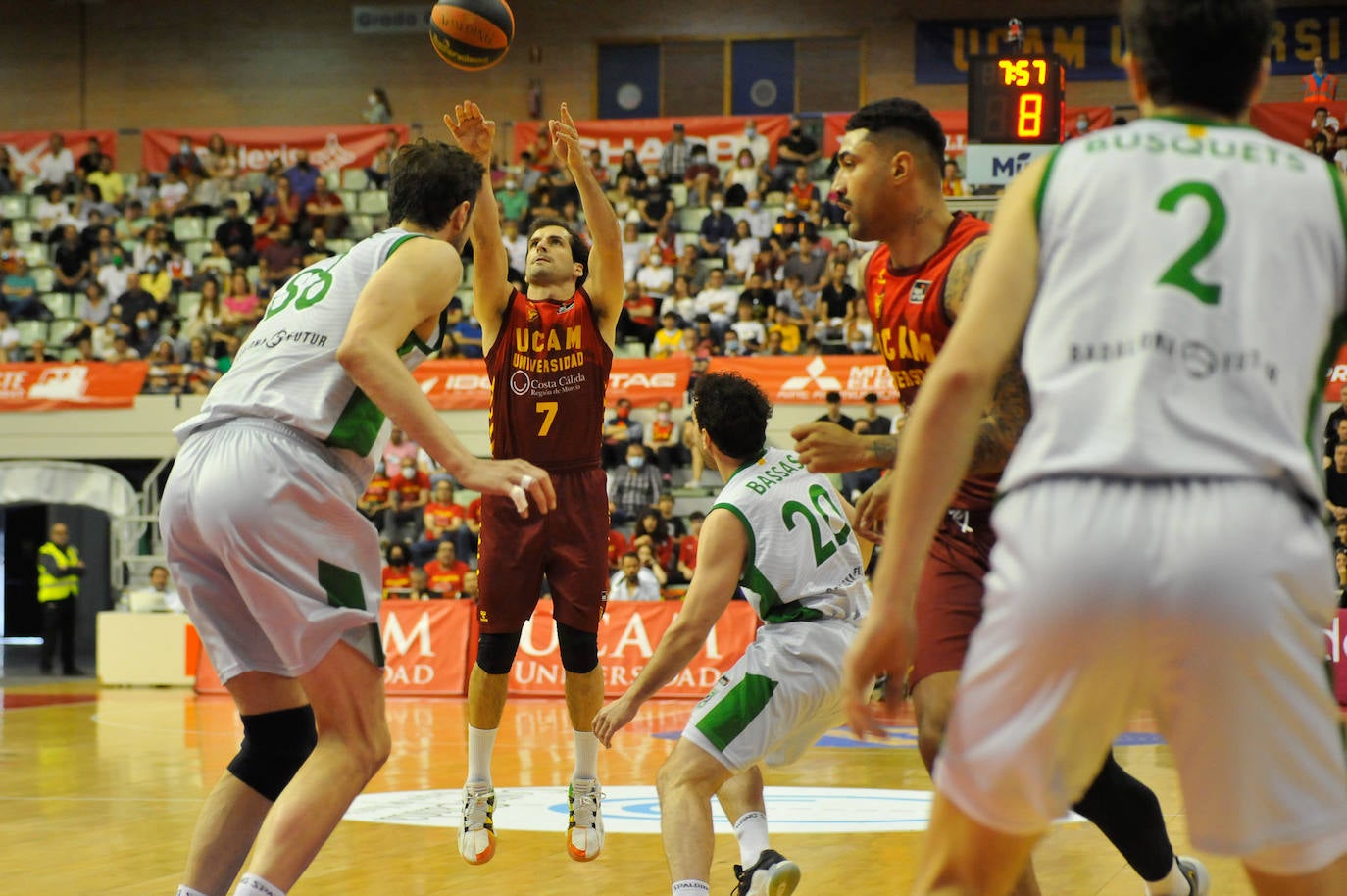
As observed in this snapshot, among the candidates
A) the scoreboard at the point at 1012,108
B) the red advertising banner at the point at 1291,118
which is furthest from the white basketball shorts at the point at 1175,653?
the red advertising banner at the point at 1291,118

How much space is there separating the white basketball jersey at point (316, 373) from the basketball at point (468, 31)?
114 inches

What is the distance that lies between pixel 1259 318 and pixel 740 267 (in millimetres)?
19017

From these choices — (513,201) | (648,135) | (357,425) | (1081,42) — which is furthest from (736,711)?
(1081,42)

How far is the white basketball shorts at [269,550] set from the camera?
11.8ft

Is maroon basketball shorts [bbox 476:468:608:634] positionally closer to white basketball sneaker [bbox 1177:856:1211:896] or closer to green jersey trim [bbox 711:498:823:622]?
green jersey trim [bbox 711:498:823:622]

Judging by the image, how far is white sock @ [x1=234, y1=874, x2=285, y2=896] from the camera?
3.48 meters

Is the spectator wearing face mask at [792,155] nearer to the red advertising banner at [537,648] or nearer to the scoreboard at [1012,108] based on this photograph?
the red advertising banner at [537,648]

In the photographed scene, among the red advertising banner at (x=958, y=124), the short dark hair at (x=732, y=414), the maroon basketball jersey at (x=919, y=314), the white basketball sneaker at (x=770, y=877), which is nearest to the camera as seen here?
the maroon basketball jersey at (x=919, y=314)

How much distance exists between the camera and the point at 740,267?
20875 mm

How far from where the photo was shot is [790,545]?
4.75m

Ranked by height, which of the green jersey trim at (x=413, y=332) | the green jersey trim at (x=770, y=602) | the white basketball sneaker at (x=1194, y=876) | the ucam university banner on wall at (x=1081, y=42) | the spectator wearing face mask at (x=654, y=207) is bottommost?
the white basketball sneaker at (x=1194, y=876)

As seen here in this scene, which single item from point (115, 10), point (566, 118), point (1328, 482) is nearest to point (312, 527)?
point (566, 118)

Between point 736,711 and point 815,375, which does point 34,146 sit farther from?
point 736,711

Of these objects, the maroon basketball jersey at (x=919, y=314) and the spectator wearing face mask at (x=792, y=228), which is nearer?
the maroon basketball jersey at (x=919, y=314)
